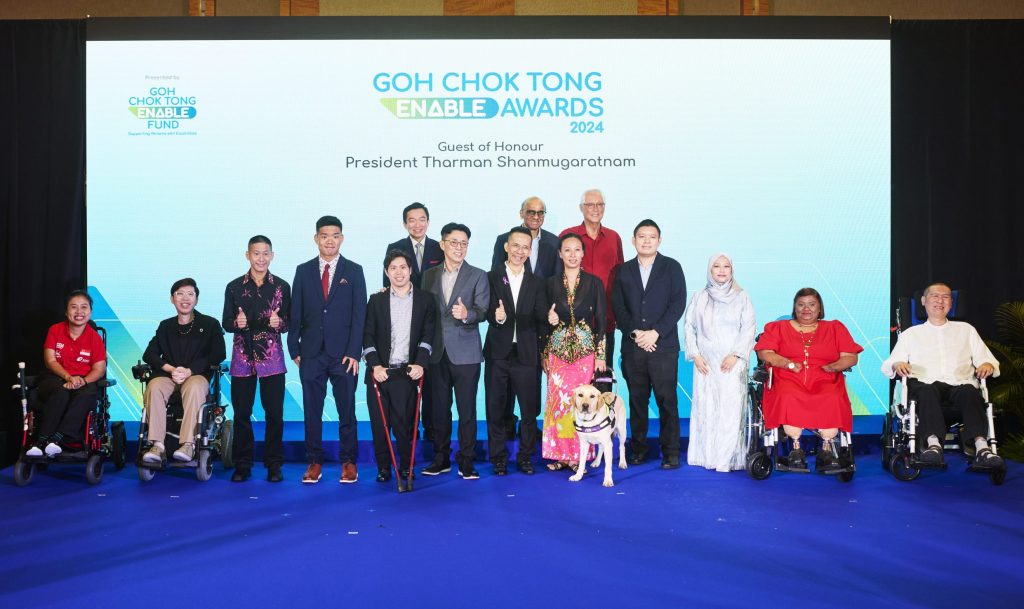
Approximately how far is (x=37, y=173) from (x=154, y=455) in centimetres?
236

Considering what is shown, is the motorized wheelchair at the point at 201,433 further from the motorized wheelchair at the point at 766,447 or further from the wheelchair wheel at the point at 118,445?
the motorized wheelchair at the point at 766,447

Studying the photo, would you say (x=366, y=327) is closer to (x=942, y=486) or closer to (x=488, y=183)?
(x=488, y=183)

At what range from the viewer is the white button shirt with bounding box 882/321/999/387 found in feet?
18.7

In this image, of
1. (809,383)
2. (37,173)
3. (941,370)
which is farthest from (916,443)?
(37,173)

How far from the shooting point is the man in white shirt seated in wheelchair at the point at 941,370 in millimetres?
5426

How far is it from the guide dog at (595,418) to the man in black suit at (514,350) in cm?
34

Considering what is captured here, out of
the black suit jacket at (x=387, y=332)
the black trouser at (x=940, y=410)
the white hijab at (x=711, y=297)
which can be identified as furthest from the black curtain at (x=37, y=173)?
the black trouser at (x=940, y=410)

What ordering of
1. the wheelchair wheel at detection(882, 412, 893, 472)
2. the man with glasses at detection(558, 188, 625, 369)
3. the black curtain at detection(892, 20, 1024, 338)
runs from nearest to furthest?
the wheelchair wheel at detection(882, 412, 893, 472) → the man with glasses at detection(558, 188, 625, 369) → the black curtain at detection(892, 20, 1024, 338)

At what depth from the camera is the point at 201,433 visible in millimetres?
5559

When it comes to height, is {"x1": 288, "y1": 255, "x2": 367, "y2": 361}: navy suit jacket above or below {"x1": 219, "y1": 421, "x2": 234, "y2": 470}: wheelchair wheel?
above

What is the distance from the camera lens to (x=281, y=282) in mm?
5672

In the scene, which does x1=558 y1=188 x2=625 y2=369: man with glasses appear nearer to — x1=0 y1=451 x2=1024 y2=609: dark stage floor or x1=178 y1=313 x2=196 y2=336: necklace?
x1=0 y1=451 x2=1024 y2=609: dark stage floor

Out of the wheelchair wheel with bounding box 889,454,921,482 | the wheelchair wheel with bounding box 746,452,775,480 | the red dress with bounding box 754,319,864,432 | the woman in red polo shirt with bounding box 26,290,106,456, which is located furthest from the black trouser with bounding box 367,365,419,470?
the wheelchair wheel with bounding box 889,454,921,482

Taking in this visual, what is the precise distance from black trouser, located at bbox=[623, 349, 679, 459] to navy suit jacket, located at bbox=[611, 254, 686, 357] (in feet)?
0.19
